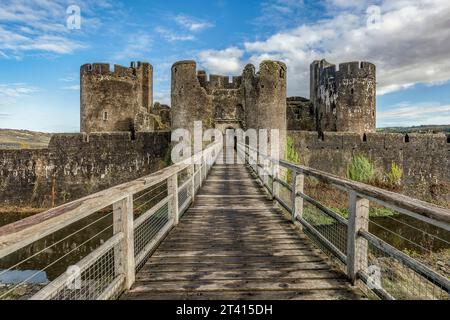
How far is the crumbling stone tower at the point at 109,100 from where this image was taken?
88.1 ft

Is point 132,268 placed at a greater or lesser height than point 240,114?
lesser

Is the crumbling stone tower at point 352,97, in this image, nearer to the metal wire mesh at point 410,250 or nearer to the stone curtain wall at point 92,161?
the metal wire mesh at point 410,250

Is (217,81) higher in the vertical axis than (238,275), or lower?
higher

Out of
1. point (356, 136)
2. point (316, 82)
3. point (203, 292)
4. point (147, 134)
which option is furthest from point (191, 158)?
point (316, 82)

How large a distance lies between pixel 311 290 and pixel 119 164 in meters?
20.8

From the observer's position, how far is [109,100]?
88.9ft

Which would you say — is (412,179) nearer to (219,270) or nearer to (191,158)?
(191,158)

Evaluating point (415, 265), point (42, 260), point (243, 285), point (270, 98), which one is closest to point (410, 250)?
point (270, 98)

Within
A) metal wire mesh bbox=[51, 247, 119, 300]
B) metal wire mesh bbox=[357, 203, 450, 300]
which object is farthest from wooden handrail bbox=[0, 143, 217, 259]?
metal wire mesh bbox=[357, 203, 450, 300]

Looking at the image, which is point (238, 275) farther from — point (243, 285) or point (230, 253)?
point (230, 253)

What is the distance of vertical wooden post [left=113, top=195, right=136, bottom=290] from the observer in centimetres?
302

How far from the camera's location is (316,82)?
29.9 m

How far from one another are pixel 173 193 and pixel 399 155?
2144cm

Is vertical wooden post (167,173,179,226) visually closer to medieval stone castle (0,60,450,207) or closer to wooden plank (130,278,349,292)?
wooden plank (130,278,349,292)
